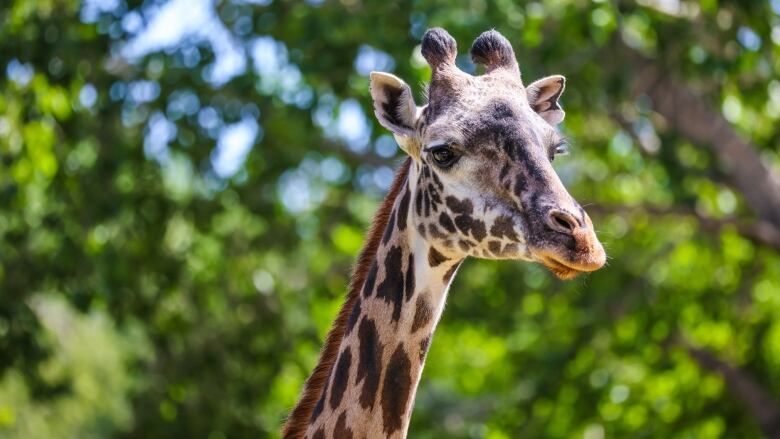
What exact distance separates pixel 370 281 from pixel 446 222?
46 centimetres

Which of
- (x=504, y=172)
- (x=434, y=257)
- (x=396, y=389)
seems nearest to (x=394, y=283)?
(x=434, y=257)

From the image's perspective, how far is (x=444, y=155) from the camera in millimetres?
5363

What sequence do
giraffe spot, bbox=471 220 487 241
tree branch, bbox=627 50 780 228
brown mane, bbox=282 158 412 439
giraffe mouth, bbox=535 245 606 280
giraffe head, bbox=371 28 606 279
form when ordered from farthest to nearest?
tree branch, bbox=627 50 780 228, brown mane, bbox=282 158 412 439, giraffe spot, bbox=471 220 487 241, giraffe head, bbox=371 28 606 279, giraffe mouth, bbox=535 245 606 280

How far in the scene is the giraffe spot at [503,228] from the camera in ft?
16.9

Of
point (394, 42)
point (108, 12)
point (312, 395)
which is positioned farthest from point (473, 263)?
point (312, 395)

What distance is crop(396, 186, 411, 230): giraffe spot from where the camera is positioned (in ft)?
18.4

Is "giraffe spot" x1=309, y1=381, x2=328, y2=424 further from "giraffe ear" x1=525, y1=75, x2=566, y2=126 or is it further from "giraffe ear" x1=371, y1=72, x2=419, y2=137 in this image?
"giraffe ear" x1=525, y1=75, x2=566, y2=126

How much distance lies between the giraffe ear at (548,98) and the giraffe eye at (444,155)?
0.78 m

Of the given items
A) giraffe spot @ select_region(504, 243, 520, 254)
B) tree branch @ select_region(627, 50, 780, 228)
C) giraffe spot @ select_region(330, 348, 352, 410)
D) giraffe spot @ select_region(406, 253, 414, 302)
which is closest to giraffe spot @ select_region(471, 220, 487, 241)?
giraffe spot @ select_region(504, 243, 520, 254)

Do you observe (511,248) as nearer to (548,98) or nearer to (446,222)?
(446,222)

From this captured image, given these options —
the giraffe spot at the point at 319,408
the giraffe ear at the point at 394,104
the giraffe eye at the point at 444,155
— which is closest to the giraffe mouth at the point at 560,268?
the giraffe eye at the point at 444,155

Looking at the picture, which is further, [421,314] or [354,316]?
[354,316]

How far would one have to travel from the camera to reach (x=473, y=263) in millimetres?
14047

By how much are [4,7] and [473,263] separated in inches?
202
